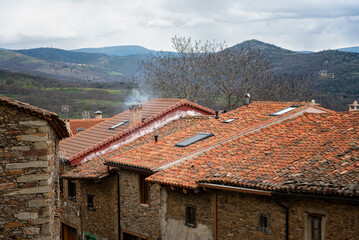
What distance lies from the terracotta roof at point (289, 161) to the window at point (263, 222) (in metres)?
0.79

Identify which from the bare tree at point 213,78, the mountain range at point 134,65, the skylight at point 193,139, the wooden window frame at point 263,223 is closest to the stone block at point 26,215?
the wooden window frame at point 263,223

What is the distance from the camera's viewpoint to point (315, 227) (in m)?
9.62

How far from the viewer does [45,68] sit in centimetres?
9775

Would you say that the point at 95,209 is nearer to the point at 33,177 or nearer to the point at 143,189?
the point at 143,189

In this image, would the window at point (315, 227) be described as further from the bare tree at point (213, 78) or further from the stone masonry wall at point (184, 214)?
the bare tree at point (213, 78)

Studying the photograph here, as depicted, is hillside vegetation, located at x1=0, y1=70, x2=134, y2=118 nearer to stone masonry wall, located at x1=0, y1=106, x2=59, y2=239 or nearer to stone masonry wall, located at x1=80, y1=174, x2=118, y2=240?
stone masonry wall, located at x1=80, y1=174, x2=118, y2=240

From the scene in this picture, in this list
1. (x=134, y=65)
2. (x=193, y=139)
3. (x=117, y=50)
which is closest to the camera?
(x=193, y=139)

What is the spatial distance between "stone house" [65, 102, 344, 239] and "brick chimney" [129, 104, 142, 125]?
2.29m

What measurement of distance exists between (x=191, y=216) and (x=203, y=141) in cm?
333

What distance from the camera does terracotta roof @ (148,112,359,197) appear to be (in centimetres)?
938

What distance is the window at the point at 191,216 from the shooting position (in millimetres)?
12656

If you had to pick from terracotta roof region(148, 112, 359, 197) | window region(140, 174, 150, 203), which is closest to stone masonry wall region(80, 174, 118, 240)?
window region(140, 174, 150, 203)

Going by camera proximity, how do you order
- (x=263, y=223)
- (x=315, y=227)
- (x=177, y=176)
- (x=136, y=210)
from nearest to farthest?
1. (x=315, y=227)
2. (x=263, y=223)
3. (x=177, y=176)
4. (x=136, y=210)

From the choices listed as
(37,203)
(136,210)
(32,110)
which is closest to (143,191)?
(136,210)
